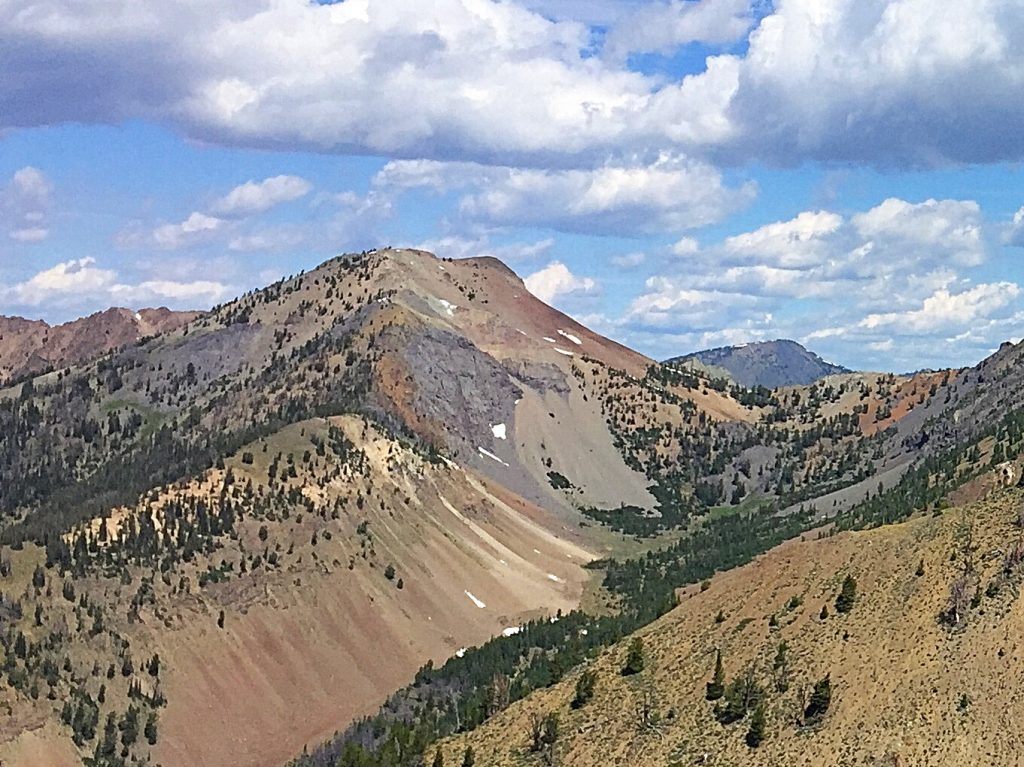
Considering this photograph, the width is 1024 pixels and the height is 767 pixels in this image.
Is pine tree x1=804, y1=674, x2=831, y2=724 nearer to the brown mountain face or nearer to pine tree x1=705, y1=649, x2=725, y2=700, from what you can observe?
pine tree x1=705, y1=649, x2=725, y2=700

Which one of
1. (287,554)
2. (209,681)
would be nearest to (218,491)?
(287,554)

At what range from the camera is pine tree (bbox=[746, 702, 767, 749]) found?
215 feet

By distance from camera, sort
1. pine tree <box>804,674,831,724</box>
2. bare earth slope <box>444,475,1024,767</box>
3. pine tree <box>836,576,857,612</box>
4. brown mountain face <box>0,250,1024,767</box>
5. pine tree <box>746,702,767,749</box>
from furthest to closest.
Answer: brown mountain face <box>0,250,1024,767</box>
pine tree <box>836,576,857,612</box>
pine tree <box>746,702,767,749</box>
pine tree <box>804,674,831,724</box>
bare earth slope <box>444,475,1024,767</box>

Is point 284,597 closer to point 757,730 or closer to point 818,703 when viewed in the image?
point 757,730

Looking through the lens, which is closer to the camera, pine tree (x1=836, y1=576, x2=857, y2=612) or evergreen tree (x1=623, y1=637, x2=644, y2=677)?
pine tree (x1=836, y1=576, x2=857, y2=612)

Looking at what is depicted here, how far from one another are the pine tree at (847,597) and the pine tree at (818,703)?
8.67 metres

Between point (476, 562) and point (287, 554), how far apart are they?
112 ft

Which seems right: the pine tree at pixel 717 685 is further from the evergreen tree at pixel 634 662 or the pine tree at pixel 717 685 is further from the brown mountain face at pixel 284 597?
the brown mountain face at pixel 284 597

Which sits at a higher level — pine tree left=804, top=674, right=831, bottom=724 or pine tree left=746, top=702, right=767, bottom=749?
pine tree left=804, top=674, right=831, bottom=724

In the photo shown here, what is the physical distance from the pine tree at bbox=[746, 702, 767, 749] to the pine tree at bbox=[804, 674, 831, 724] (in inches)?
93.3

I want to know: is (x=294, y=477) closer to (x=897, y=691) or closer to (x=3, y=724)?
(x=3, y=724)

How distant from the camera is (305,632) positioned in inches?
5113

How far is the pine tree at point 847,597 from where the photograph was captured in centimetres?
7412

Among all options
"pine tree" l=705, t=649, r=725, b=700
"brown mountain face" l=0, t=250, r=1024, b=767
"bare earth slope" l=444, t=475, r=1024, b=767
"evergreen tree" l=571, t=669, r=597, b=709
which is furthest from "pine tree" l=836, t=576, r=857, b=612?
"brown mountain face" l=0, t=250, r=1024, b=767
